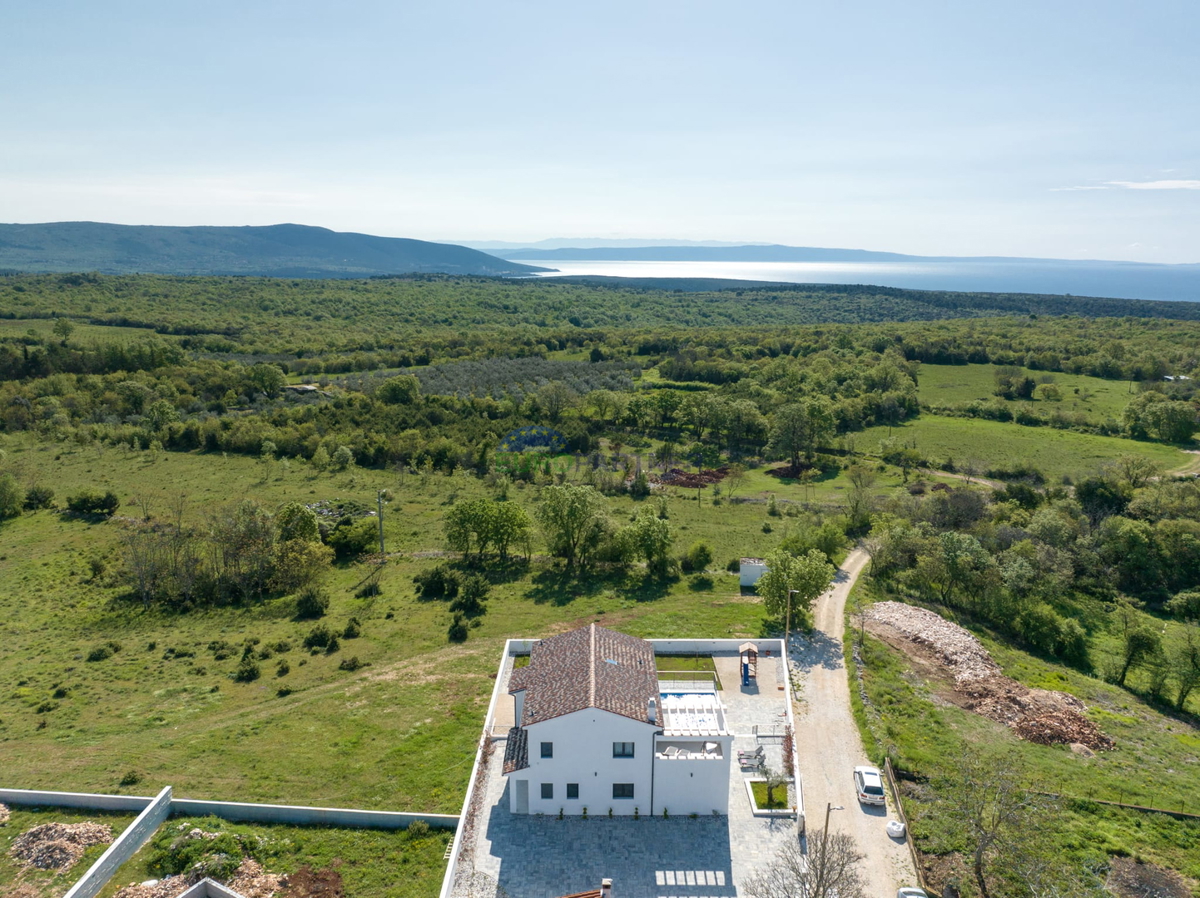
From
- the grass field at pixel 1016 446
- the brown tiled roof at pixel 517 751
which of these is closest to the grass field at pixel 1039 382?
the grass field at pixel 1016 446

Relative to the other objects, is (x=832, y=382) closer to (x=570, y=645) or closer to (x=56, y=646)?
(x=570, y=645)

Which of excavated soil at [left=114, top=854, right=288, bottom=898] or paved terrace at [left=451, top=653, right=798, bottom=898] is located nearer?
excavated soil at [left=114, top=854, right=288, bottom=898]

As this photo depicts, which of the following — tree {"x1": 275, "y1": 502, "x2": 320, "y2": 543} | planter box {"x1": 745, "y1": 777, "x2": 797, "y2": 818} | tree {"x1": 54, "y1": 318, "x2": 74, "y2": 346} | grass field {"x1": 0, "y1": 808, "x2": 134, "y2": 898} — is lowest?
grass field {"x1": 0, "y1": 808, "x2": 134, "y2": 898}

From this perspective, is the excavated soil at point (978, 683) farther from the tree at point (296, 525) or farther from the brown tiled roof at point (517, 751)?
the tree at point (296, 525)

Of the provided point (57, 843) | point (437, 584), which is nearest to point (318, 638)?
point (437, 584)

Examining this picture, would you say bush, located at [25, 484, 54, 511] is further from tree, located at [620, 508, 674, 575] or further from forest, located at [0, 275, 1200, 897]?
tree, located at [620, 508, 674, 575]

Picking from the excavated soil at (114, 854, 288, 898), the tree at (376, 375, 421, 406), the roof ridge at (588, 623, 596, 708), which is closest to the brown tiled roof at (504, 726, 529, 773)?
the roof ridge at (588, 623, 596, 708)

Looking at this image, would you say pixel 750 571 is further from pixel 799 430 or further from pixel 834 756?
pixel 799 430
